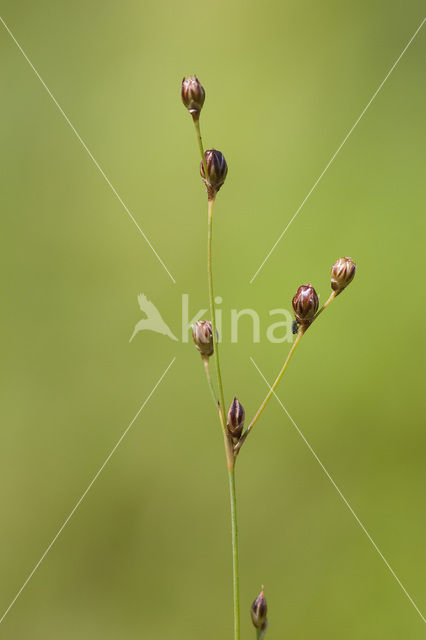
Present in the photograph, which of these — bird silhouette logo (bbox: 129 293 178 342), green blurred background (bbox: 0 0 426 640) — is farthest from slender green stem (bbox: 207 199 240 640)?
bird silhouette logo (bbox: 129 293 178 342)

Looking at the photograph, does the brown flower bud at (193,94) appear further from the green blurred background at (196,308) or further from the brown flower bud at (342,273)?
the green blurred background at (196,308)

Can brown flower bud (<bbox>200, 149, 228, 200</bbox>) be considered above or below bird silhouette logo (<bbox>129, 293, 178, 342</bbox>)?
above

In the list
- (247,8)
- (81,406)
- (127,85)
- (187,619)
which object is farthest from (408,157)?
(187,619)

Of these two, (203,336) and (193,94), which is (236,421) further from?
(193,94)

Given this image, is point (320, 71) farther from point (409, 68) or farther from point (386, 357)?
point (386, 357)

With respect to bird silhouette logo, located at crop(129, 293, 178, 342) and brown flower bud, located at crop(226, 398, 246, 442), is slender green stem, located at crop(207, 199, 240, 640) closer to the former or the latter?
brown flower bud, located at crop(226, 398, 246, 442)
